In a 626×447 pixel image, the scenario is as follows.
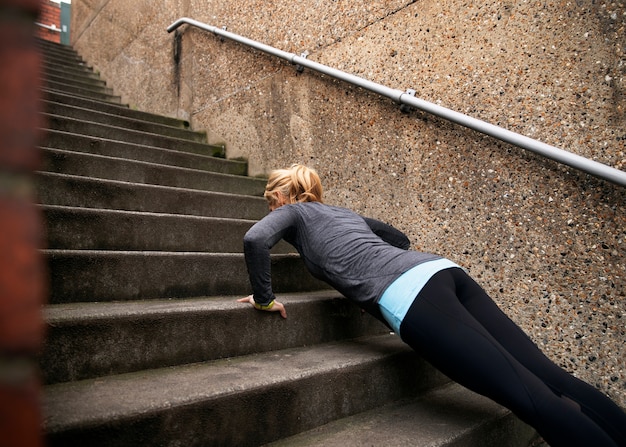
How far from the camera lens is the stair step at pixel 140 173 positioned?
267 cm

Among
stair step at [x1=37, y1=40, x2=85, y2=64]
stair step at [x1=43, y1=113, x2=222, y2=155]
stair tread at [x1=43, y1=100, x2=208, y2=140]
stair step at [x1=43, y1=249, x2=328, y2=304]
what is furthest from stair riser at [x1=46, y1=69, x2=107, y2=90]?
stair step at [x1=43, y1=249, x2=328, y2=304]

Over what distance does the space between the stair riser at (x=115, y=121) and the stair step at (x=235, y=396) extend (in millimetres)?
2967

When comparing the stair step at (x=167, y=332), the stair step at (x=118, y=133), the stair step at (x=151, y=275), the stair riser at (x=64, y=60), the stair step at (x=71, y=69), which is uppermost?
the stair riser at (x=64, y=60)

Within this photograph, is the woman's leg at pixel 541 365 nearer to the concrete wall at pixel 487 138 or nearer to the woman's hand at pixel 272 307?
the concrete wall at pixel 487 138

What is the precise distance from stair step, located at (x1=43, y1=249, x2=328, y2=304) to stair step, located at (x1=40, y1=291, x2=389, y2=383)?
3.2 inches

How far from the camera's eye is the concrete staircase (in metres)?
1.33

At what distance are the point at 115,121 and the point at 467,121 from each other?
3.15m

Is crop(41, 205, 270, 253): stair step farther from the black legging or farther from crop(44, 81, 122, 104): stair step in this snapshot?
crop(44, 81, 122, 104): stair step

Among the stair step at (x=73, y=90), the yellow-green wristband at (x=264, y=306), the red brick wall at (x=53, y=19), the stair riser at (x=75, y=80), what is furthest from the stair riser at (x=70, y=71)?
the red brick wall at (x=53, y=19)

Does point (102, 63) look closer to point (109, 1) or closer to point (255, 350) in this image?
point (109, 1)

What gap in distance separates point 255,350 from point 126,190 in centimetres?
133

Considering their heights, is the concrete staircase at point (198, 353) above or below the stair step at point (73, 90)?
below

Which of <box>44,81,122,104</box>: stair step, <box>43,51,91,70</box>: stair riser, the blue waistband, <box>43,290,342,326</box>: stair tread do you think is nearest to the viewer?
<box>43,290,342,326</box>: stair tread

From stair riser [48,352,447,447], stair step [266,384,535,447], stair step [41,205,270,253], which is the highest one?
stair step [41,205,270,253]
